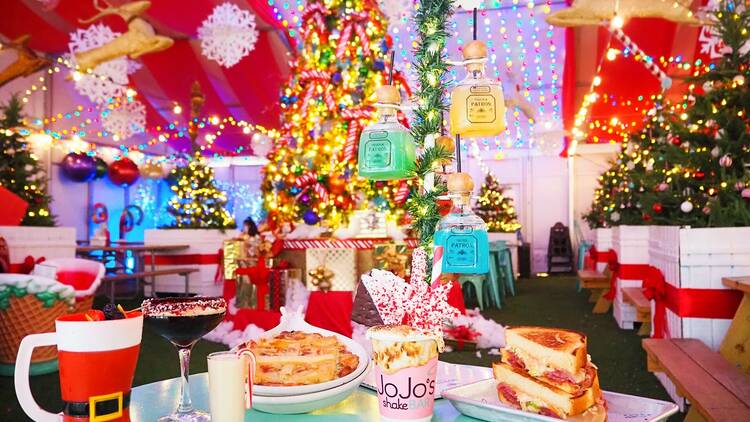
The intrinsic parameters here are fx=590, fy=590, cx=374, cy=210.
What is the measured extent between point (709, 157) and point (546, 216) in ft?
33.1

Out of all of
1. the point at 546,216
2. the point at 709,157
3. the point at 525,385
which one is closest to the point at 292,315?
the point at 525,385

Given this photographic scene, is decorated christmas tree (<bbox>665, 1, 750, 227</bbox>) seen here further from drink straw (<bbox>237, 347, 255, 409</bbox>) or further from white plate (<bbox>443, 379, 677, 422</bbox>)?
drink straw (<bbox>237, 347, 255, 409</bbox>)

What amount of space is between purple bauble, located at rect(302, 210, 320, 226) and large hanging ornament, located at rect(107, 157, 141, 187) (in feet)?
22.3

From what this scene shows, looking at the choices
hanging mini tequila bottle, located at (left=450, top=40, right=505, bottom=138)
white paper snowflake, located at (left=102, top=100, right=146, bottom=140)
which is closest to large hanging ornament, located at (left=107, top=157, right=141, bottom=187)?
white paper snowflake, located at (left=102, top=100, right=146, bottom=140)

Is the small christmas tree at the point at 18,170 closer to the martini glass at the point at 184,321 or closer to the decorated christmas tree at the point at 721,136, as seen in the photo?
the martini glass at the point at 184,321

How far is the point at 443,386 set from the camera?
142 centimetres

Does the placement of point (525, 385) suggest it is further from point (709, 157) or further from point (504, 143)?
point (504, 143)

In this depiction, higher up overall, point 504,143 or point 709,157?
point 504,143

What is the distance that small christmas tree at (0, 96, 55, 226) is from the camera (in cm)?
583

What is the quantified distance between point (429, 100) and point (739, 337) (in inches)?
99.8

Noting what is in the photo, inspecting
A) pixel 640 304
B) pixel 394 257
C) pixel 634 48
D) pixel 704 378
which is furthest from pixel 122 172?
pixel 704 378

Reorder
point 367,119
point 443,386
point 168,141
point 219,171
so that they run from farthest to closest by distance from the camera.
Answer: point 219,171, point 168,141, point 367,119, point 443,386

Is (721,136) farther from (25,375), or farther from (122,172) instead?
(122,172)

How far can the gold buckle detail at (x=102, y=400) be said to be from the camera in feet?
3.27
